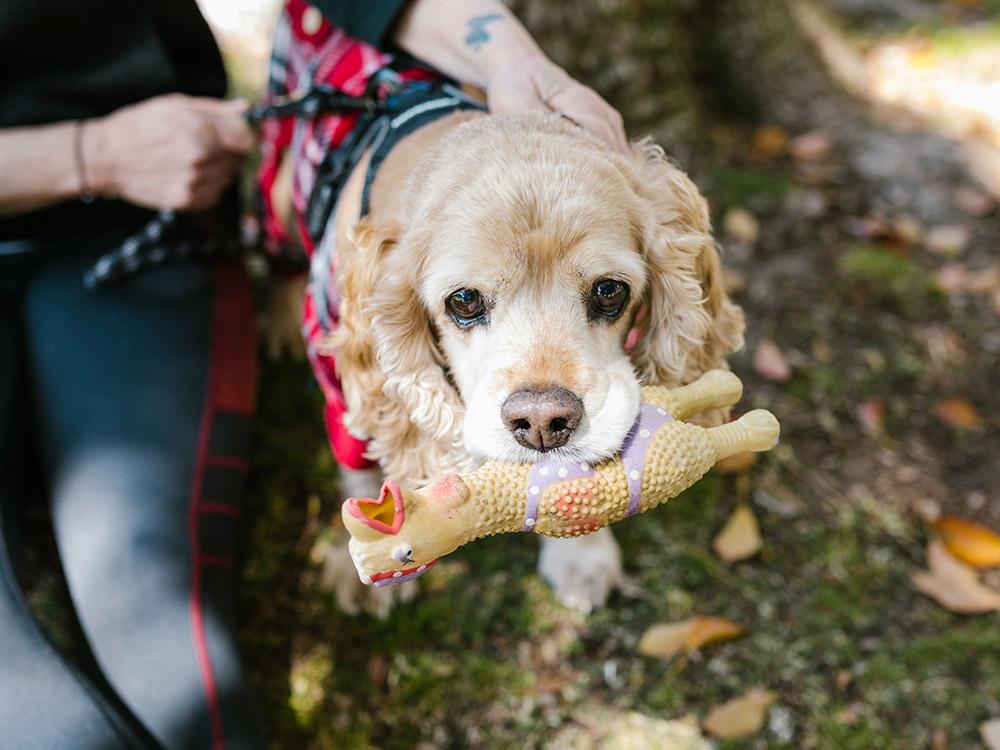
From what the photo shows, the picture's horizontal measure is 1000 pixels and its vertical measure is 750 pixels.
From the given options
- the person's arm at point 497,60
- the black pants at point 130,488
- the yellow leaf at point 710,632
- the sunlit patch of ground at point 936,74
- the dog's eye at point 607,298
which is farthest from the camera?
the sunlit patch of ground at point 936,74

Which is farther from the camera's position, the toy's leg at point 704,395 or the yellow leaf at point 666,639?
the yellow leaf at point 666,639

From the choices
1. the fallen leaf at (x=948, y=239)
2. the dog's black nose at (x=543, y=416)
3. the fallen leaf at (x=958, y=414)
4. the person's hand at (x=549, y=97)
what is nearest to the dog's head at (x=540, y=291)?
the dog's black nose at (x=543, y=416)

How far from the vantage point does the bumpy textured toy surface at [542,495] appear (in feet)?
4.56

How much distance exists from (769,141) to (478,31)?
7.17 feet

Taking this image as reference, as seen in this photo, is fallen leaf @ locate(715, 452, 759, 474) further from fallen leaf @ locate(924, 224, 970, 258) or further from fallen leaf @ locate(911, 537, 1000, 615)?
fallen leaf @ locate(924, 224, 970, 258)

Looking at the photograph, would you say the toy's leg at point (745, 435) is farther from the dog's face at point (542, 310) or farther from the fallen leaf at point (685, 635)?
the fallen leaf at point (685, 635)

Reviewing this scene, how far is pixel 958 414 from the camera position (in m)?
2.96

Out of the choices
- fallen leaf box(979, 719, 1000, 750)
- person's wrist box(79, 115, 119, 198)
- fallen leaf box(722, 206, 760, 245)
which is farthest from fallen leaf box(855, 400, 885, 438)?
person's wrist box(79, 115, 119, 198)

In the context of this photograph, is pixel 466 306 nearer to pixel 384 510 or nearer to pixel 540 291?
pixel 540 291

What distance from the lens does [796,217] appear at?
11.8 ft

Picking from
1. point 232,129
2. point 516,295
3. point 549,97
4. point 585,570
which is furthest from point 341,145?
point 585,570

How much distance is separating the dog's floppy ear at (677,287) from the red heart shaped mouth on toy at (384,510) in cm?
74

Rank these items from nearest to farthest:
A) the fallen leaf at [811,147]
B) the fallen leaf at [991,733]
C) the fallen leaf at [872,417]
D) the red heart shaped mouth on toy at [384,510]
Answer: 1. the red heart shaped mouth on toy at [384,510]
2. the fallen leaf at [991,733]
3. the fallen leaf at [872,417]
4. the fallen leaf at [811,147]

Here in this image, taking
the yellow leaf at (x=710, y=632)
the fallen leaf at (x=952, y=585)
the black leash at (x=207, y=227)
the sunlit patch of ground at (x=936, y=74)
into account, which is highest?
the black leash at (x=207, y=227)
